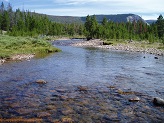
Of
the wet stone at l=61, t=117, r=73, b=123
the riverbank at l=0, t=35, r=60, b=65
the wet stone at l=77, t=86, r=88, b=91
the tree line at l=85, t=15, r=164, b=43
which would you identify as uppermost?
the tree line at l=85, t=15, r=164, b=43

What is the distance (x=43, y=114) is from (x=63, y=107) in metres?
1.81

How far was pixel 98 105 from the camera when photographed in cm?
1667

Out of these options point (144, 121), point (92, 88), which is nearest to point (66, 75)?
point (92, 88)

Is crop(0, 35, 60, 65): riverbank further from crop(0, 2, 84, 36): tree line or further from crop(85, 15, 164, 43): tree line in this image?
crop(85, 15, 164, 43): tree line

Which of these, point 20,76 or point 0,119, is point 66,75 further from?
point 0,119

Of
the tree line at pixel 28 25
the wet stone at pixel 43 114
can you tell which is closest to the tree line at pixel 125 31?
the tree line at pixel 28 25

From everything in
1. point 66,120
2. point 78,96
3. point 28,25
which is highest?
point 28,25

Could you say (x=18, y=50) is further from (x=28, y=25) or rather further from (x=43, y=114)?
(x=28, y=25)

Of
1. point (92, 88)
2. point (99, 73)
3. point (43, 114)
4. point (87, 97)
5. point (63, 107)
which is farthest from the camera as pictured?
point (99, 73)

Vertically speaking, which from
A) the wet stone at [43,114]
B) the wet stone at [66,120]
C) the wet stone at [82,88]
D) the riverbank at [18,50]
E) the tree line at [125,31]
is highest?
the tree line at [125,31]

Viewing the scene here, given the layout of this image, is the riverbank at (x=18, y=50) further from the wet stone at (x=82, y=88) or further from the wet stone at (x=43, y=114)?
the wet stone at (x=43, y=114)

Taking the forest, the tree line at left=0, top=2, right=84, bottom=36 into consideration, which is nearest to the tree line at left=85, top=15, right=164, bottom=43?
the forest

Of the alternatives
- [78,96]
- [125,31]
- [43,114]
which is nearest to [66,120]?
[43,114]

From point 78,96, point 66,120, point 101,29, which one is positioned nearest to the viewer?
point 66,120
